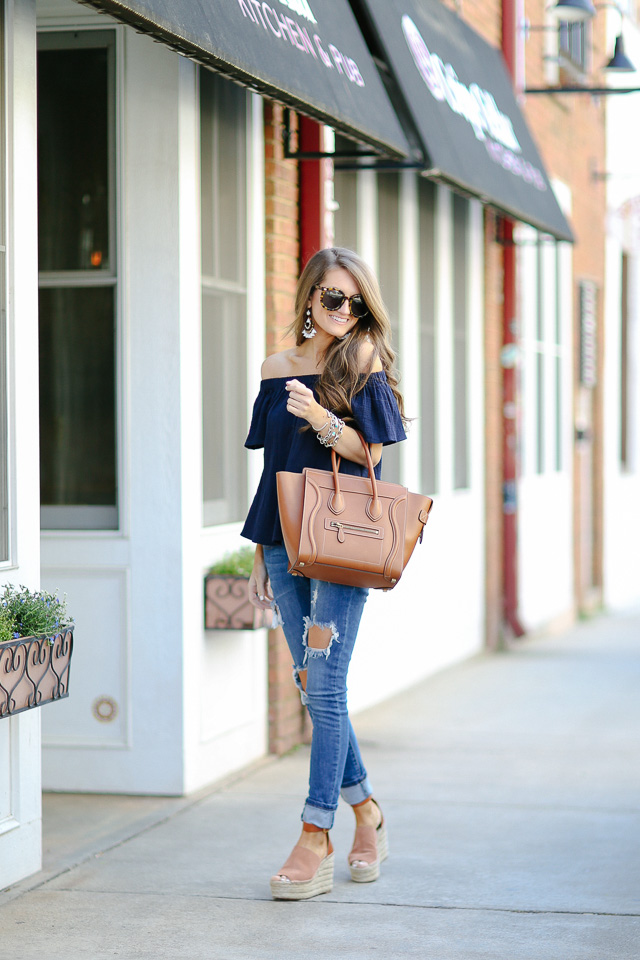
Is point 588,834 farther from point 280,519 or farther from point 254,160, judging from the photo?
point 254,160

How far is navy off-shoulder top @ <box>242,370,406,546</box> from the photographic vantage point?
14.1 ft

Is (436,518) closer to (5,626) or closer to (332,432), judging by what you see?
(332,432)

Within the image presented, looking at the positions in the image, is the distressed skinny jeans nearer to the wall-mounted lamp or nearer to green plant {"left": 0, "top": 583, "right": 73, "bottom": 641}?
green plant {"left": 0, "top": 583, "right": 73, "bottom": 641}

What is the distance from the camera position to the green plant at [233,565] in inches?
234

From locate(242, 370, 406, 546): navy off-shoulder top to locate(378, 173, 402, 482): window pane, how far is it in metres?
3.68

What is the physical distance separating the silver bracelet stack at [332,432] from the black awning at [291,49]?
120 cm

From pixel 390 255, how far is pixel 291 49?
3285mm

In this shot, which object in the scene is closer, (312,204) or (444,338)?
(312,204)

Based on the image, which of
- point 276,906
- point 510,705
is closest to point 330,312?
point 276,906

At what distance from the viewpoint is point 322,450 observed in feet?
14.2

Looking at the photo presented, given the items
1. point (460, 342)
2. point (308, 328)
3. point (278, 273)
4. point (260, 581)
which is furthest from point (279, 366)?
point (460, 342)

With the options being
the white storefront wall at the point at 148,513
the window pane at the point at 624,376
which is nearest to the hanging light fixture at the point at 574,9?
the white storefront wall at the point at 148,513

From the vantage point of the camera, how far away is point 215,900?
176 inches

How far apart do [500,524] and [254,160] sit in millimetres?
4809
